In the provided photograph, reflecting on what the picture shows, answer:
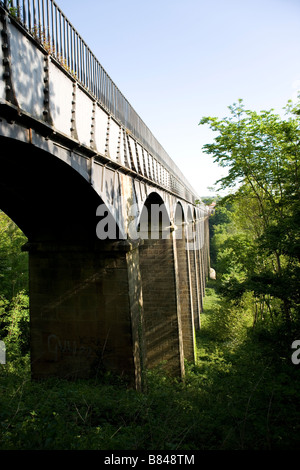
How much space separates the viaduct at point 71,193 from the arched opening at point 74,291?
25 mm

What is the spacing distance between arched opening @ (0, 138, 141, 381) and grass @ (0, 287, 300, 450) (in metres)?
0.56

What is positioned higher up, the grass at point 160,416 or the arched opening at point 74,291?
the arched opening at point 74,291

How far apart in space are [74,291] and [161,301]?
24.0 feet

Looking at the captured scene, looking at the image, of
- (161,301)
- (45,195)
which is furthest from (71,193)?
(161,301)

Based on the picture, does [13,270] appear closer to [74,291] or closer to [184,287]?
[184,287]

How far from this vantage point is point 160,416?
5.09 metres

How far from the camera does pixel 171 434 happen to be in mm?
4184

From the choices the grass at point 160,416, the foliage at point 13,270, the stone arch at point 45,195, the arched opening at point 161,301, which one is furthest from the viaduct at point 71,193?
the foliage at point 13,270

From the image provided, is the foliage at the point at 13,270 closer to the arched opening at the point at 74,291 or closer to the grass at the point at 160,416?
the arched opening at the point at 74,291

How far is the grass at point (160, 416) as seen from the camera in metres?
3.77
